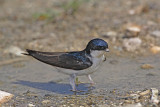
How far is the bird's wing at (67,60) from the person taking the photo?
4.57m

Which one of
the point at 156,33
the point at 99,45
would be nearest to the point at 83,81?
the point at 99,45

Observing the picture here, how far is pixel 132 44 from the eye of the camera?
6.46 m

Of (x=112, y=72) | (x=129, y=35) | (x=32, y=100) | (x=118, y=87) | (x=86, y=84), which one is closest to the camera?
(x=32, y=100)

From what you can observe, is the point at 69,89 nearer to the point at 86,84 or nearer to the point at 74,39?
the point at 86,84

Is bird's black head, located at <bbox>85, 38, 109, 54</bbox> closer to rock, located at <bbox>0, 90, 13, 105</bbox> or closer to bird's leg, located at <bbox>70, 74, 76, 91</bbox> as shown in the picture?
bird's leg, located at <bbox>70, 74, 76, 91</bbox>

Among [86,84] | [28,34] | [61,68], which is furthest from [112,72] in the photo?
[28,34]

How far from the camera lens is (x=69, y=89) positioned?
15.8ft

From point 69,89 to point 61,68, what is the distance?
33 centimetres

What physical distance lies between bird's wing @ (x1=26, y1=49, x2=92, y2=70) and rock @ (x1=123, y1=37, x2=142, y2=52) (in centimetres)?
192

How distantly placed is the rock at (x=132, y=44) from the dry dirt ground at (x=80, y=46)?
2 cm

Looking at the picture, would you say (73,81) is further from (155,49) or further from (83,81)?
(155,49)

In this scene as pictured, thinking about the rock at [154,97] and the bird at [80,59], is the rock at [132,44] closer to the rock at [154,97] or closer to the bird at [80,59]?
the bird at [80,59]

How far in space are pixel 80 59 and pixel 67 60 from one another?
18 centimetres

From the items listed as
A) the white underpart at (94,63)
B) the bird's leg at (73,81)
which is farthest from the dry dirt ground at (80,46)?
the white underpart at (94,63)
